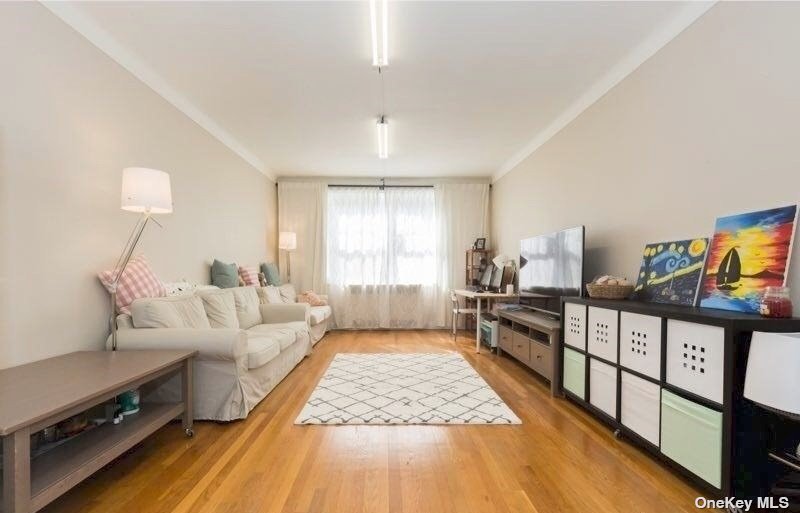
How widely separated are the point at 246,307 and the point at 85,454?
227 centimetres

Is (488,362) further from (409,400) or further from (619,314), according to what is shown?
(619,314)

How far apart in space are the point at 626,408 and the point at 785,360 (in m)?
1.08

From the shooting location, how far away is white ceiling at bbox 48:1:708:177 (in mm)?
2314

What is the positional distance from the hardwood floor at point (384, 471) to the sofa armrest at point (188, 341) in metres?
0.52

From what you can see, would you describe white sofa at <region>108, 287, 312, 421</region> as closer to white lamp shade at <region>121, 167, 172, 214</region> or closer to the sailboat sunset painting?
white lamp shade at <region>121, 167, 172, 214</region>

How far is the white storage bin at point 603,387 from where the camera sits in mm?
2395

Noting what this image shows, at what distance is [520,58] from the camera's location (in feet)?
9.24

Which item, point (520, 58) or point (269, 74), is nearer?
point (520, 58)

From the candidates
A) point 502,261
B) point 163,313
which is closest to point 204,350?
point 163,313

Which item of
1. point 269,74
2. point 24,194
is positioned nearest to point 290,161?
point 269,74

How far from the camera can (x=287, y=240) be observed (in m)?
5.98

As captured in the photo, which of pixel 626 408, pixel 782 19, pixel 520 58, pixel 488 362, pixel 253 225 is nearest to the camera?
pixel 782 19

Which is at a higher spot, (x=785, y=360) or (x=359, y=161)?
(x=359, y=161)

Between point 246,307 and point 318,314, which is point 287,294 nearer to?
point 318,314
